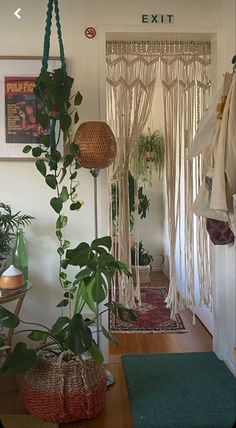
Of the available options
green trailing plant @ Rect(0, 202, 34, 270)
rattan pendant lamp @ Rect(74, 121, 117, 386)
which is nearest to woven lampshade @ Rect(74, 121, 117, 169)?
rattan pendant lamp @ Rect(74, 121, 117, 386)

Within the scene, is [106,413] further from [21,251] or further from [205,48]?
[205,48]

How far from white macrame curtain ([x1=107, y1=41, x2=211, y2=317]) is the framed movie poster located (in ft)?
1.47

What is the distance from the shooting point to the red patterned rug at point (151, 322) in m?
2.47

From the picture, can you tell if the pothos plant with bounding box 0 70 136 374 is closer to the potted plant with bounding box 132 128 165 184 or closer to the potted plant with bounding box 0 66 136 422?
the potted plant with bounding box 0 66 136 422

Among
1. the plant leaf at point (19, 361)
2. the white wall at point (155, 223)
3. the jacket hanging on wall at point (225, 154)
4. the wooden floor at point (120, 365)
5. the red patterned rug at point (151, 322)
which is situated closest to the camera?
the jacket hanging on wall at point (225, 154)

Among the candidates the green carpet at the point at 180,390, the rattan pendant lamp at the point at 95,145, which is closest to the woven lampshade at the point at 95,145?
the rattan pendant lamp at the point at 95,145

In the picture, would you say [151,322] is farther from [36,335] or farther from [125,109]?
[125,109]

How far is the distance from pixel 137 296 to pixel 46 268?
649 millimetres

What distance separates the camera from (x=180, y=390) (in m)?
1.65

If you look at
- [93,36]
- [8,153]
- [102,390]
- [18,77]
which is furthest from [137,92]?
[102,390]

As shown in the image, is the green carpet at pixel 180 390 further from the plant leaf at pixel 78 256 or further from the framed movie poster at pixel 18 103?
the framed movie poster at pixel 18 103

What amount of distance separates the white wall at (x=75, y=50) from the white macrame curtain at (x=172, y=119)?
19 centimetres

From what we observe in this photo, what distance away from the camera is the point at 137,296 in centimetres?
233

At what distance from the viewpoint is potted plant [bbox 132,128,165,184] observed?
275 centimetres
